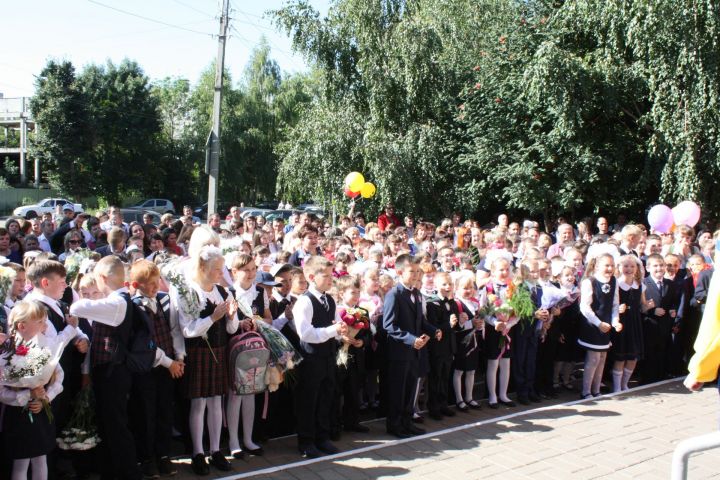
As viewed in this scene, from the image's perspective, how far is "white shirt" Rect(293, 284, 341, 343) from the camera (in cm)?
547

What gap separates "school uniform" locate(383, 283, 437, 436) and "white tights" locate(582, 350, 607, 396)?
8.02ft

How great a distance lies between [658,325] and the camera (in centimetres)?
827

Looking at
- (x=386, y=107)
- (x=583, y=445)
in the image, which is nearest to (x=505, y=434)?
(x=583, y=445)

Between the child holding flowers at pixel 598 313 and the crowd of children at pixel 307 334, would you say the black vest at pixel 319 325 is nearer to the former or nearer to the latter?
the crowd of children at pixel 307 334

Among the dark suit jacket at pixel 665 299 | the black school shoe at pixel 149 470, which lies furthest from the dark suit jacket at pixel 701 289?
the black school shoe at pixel 149 470

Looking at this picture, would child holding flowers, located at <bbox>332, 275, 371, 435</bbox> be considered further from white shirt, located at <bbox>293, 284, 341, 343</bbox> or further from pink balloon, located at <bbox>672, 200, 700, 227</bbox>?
pink balloon, located at <bbox>672, 200, 700, 227</bbox>

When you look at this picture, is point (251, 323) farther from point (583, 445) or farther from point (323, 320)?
point (583, 445)

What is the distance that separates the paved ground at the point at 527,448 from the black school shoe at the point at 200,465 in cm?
11

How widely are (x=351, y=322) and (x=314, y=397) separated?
2.34ft

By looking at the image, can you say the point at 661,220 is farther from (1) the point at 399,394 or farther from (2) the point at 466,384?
(1) the point at 399,394

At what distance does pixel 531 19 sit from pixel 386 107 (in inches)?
185

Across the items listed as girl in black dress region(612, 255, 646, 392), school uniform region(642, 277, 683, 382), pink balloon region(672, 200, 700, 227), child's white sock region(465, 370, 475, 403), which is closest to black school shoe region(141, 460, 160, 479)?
child's white sock region(465, 370, 475, 403)

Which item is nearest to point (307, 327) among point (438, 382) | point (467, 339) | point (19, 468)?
point (438, 382)

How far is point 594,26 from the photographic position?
16.3 m
